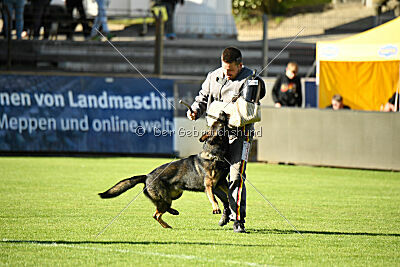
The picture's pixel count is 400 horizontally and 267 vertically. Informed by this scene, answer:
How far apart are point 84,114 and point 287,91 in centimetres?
489

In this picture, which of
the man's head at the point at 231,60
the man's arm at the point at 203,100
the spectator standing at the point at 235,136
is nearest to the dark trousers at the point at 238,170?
the spectator standing at the point at 235,136

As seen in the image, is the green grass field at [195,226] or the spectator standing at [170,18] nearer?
the green grass field at [195,226]

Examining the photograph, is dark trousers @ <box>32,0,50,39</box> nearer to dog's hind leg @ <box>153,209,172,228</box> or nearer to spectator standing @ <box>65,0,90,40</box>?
spectator standing @ <box>65,0,90,40</box>

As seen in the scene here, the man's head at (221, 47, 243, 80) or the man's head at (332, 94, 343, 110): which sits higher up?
the man's head at (221, 47, 243, 80)

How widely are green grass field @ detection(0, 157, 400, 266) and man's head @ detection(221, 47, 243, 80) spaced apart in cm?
181

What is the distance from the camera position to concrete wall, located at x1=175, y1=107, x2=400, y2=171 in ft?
48.3

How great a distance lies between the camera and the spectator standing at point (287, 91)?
15.8 m

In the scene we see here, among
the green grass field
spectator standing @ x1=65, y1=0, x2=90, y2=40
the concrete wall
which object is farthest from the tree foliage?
the green grass field

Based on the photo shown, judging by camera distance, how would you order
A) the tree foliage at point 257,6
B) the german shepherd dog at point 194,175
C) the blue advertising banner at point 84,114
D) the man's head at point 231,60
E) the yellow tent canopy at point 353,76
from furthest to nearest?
the tree foliage at point 257,6 < the yellow tent canopy at point 353,76 < the blue advertising banner at point 84,114 < the german shepherd dog at point 194,175 < the man's head at point 231,60

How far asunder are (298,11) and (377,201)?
2510cm

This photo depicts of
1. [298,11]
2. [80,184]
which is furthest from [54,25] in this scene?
[298,11]

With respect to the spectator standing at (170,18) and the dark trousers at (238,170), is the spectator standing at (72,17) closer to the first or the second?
the spectator standing at (170,18)

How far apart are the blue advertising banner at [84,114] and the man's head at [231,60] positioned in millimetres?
8871

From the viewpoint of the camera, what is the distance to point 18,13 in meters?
19.7
